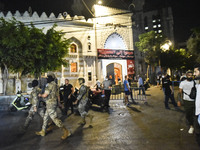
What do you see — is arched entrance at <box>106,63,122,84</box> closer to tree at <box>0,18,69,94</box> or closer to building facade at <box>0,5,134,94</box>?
building facade at <box>0,5,134,94</box>

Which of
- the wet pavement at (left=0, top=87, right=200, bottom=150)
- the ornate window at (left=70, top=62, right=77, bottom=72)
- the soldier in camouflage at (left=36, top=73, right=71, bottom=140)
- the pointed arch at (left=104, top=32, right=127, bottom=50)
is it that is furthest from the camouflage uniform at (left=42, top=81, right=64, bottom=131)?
the pointed arch at (left=104, top=32, right=127, bottom=50)

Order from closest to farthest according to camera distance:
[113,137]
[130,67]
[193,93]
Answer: [193,93]
[113,137]
[130,67]

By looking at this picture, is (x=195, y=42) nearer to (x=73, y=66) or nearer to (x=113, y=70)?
(x=113, y=70)

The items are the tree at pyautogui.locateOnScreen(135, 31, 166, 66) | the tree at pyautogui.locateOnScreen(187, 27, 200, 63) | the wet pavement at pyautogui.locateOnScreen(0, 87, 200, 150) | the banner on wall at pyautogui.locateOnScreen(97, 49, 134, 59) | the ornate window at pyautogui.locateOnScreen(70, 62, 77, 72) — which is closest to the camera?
the wet pavement at pyautogui.locateOnScreen(0, 87, 200, 150)

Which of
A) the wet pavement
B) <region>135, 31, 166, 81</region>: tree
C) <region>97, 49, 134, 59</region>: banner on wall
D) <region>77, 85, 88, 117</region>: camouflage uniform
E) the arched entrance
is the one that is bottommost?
the wet pavement

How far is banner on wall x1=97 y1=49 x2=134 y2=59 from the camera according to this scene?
64.4ft

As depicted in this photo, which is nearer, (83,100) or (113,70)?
(83,100)

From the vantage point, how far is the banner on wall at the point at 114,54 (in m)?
19.6

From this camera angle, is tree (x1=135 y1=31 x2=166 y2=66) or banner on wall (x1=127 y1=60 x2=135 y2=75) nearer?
tree (x1=135 y1=31 x2=166 y2=66)

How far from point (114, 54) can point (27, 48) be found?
491 inches

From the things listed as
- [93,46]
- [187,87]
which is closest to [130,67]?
[93,46]

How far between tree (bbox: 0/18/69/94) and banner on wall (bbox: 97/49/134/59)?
772cm

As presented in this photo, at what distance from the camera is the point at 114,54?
2044cm

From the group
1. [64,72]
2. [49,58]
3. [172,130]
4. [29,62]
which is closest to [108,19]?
[64,72]
